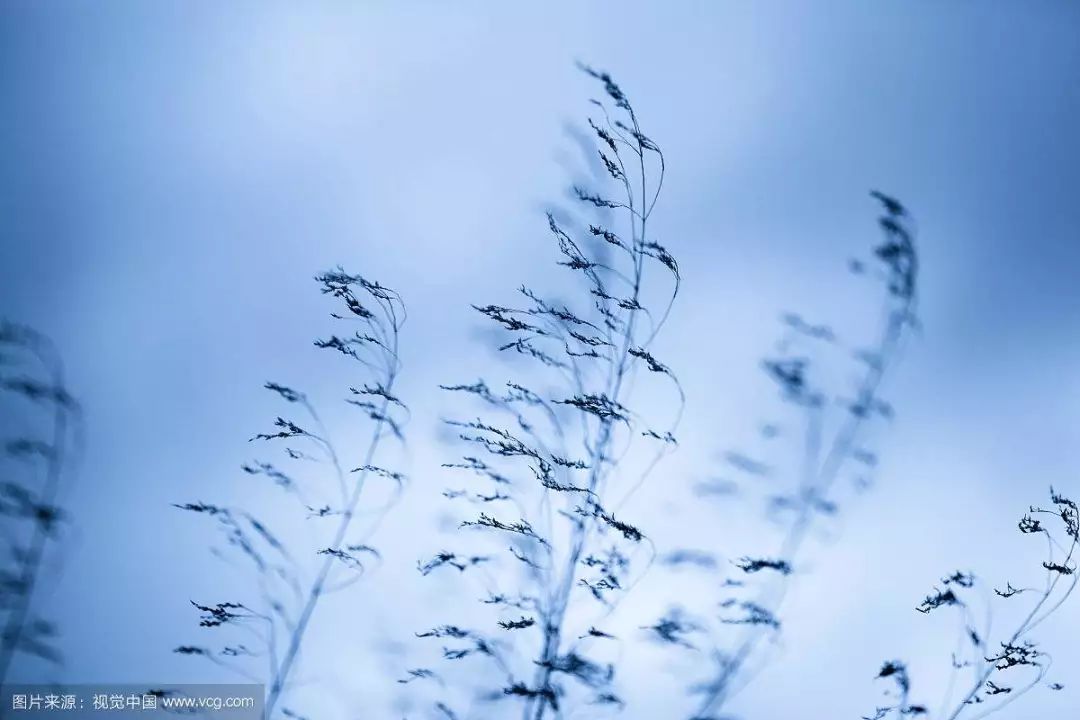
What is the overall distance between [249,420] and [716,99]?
1837 millimetres

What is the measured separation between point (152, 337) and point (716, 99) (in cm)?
199

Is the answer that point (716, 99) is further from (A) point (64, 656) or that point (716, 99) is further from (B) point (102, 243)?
(A) point (64, 656)

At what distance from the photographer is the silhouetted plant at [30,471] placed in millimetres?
2021

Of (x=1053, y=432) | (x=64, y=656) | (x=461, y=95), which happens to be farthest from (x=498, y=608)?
(x=1053, y=432)

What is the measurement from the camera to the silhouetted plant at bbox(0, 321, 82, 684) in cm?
202

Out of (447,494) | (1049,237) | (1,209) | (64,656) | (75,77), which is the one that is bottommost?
(64,656)

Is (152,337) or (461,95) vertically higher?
(461,95)

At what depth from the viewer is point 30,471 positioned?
205cm

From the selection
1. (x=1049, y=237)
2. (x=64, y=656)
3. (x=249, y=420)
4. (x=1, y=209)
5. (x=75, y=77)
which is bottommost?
(x=64, y=656)

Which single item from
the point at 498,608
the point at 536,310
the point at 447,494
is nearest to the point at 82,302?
the point at 447,494

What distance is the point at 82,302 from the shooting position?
6.74 ft

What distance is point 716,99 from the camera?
204cm

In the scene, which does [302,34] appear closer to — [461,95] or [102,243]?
[461,95]

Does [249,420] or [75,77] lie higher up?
[75,77]
